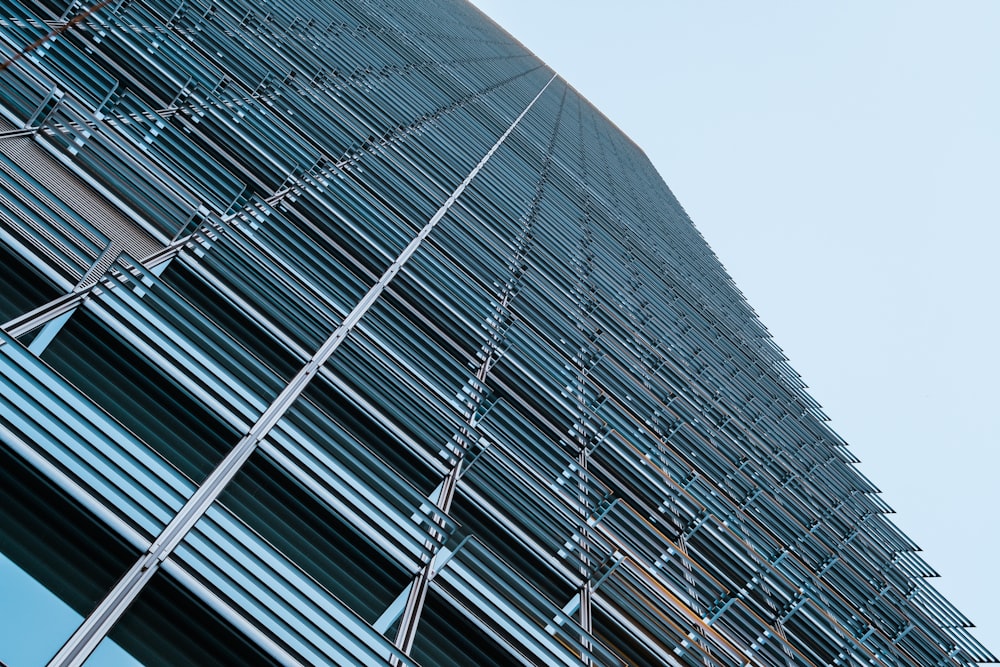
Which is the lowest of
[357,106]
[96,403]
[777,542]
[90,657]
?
Answer: [90,657]

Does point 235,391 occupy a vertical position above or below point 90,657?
above

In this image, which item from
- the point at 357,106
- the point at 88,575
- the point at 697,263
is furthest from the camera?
the point at 697,263

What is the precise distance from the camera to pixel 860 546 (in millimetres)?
20062

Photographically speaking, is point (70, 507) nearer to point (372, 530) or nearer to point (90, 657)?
point (90, 657)

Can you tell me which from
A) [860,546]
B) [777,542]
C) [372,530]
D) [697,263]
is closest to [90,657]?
[372,530]

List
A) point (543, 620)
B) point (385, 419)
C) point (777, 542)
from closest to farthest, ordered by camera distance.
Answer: point (543, 620), point (385, 419), point (777, 542)

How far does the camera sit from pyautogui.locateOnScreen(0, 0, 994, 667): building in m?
6.49

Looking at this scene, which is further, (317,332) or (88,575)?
(317,332)

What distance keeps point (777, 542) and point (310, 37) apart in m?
16.1

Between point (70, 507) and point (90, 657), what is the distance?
114cm

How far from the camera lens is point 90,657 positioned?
566 cm

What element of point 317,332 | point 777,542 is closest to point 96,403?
point 317,332

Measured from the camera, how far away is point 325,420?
898cm

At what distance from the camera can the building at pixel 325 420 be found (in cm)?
649
